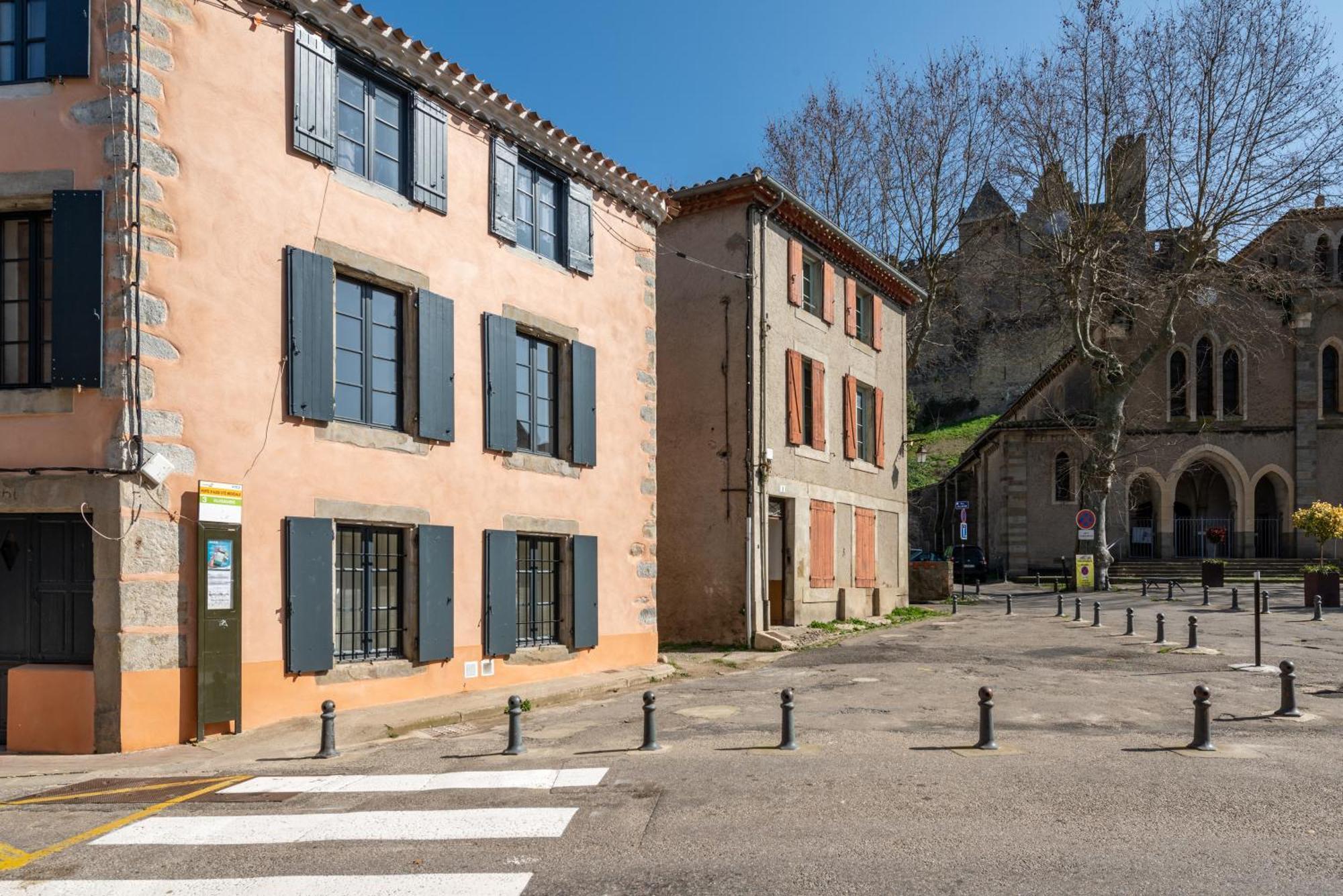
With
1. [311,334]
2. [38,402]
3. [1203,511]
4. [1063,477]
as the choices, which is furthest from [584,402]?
[1203,511]

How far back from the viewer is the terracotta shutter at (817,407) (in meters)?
21.1

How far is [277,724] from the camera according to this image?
9570 millimetres

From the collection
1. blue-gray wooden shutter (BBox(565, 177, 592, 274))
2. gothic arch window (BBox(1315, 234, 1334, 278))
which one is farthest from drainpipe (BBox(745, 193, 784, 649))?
gothic arch window (BBox(1315, 234, 1334, 278))

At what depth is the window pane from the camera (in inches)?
363

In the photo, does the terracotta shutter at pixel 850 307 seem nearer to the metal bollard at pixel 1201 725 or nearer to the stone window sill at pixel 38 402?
the metal bollard at pixel 1201 725

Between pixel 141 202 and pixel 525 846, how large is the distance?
664 centimetres

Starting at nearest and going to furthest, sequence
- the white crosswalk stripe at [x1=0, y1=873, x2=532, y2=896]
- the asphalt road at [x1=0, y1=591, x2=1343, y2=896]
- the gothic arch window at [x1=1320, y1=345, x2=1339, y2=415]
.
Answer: the white crosswalk stripe at [x1=0, y1=873, x2=532, y2=896], the asphalt road at [x1=0, y1=591, x2=1343, y2=896], the gothic arch window at [x1=1320, y1=345, x2=1339, y2=415]

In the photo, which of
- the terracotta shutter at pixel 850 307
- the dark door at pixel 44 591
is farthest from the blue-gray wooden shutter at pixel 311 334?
the terracotta shutter at pixel 850 307

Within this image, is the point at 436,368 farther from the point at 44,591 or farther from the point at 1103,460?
the point at 1103,460

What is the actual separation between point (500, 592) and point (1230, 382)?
33.6 m

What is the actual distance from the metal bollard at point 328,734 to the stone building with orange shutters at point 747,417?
34.0 feet

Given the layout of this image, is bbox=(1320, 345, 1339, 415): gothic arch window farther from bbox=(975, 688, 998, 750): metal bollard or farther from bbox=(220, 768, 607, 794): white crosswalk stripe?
bbox=(220, 768, 607, 794): white crosswalk stripe

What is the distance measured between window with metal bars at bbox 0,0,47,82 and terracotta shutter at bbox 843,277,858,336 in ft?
56.3

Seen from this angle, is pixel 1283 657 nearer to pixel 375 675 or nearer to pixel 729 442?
pixel 729 442
